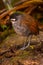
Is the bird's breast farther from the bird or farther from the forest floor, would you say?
the forest floor

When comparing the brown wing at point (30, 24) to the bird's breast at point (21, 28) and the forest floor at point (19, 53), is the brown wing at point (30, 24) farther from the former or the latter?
the forest floor at point (19, 53)

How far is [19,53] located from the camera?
5.00 metres

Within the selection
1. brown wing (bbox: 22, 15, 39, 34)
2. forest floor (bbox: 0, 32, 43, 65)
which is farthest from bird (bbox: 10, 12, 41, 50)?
forest floor (bbox: 0, 32, 43, 65)

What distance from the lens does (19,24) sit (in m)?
4.75

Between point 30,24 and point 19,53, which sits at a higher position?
point 30,24

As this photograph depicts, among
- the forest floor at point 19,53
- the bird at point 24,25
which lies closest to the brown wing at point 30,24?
the bird at point 24,25

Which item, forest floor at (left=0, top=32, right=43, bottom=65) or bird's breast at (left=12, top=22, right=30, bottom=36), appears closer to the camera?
forest floor at (left=0, top=32, right=43, bottom=65)

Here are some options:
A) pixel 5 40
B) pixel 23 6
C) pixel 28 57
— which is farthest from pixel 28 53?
pixel 23 6

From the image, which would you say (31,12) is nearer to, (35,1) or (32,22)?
(35,1)

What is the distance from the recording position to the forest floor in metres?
4.54

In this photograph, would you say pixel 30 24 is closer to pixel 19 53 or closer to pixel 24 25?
pixel 24 25

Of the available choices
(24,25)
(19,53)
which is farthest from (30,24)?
(19,53)

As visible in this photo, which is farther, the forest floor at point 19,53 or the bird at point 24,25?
the bird at point 24,25

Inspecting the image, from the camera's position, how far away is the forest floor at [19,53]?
4.54 meters
